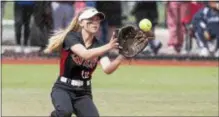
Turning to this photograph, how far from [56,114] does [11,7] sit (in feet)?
28.7

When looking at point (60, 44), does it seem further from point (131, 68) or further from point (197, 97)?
point (131, 68)

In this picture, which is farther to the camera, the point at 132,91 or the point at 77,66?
the point at 132,91

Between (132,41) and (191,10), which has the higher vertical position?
(132,41)

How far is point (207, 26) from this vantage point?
49.3ft

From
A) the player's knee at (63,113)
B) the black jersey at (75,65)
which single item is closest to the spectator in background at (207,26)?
the black jersey at (75,65)

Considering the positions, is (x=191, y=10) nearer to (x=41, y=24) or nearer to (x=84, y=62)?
(x=41, y=24)

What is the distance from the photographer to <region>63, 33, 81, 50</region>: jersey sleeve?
675 centimetres

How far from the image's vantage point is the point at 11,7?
49.5 feet

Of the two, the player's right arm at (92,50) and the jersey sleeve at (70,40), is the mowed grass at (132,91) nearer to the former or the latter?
the jersey sleeve at (70,40)

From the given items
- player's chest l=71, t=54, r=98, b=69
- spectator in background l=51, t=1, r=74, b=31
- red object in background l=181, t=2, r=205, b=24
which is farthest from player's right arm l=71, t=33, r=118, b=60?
red object in background l=181, t=2, r=205, b=24

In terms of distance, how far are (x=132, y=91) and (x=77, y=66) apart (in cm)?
467

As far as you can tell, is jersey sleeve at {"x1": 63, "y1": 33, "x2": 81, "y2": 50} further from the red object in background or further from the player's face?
the red object in background

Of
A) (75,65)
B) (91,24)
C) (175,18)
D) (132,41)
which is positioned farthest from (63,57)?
(175,18)

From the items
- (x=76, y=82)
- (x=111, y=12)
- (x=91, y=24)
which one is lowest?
(x=111, y=12)
